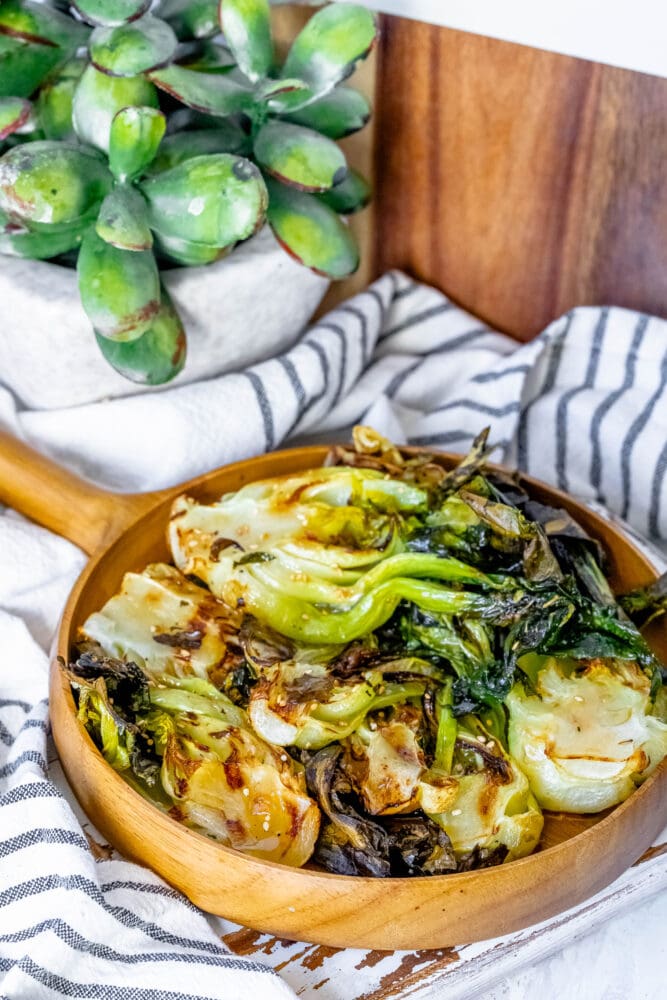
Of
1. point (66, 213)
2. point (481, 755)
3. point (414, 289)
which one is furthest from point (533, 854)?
point (414, 289)

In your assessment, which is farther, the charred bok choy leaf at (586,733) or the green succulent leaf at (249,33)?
the green succulent leaf at (249,33)

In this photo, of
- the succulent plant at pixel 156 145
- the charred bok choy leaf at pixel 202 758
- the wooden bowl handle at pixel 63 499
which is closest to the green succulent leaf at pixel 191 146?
the succulent plant at pixel 156 145

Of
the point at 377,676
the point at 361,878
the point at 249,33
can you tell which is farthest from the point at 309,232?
the point at 361,878

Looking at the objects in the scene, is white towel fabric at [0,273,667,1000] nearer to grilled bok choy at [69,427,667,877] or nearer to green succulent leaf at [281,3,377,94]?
grilled bok choy at [69,427,667,877]

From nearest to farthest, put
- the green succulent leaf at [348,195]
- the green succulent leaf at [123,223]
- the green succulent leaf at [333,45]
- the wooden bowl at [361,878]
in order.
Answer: the wooden bowl at [361,878] < the green succulent leaf at [123,223] < the green succulent leaf at [333,45] < the green succulent leaf at [348,195]

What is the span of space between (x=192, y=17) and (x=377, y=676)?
0.62m

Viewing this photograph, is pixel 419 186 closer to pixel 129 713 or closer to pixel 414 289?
pixel 414 289

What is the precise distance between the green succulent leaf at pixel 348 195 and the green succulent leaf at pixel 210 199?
225 millimetres

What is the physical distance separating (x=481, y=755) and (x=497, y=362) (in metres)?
0.55

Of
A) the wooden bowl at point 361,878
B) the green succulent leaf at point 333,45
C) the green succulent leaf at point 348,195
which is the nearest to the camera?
the wooden bowl at point 361,878

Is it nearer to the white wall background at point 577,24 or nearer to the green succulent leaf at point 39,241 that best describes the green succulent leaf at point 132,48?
the green succulent leaf at point 39,241

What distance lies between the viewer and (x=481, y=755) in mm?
695

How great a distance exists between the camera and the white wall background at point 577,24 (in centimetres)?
97

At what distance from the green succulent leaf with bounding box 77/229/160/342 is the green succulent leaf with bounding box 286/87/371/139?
9.1 inches
